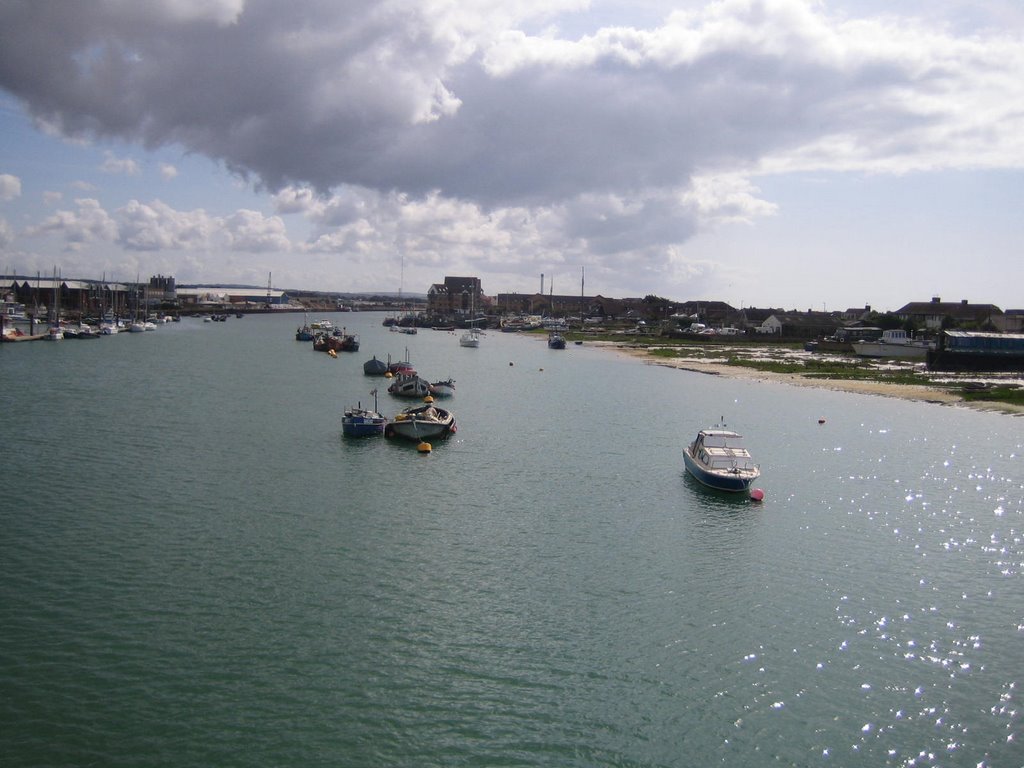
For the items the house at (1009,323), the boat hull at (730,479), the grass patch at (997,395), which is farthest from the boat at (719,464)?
the house at (1009,323)

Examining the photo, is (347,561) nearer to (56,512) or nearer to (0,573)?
(0,573)

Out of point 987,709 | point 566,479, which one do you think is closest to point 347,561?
point 566,479

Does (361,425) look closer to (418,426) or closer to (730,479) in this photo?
(418,426)

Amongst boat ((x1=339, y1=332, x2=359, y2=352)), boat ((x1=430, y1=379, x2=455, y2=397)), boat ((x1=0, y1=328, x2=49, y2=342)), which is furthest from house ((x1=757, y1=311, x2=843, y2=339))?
boat ((x1=0, y1=328, x2=49, y2=342))

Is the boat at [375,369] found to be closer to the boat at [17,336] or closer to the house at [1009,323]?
the boat at [17,336]

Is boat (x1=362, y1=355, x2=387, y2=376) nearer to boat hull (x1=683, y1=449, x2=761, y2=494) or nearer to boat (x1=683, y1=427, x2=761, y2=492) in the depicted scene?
boat (x1=683, y1=427, x2=761, y2=492)
